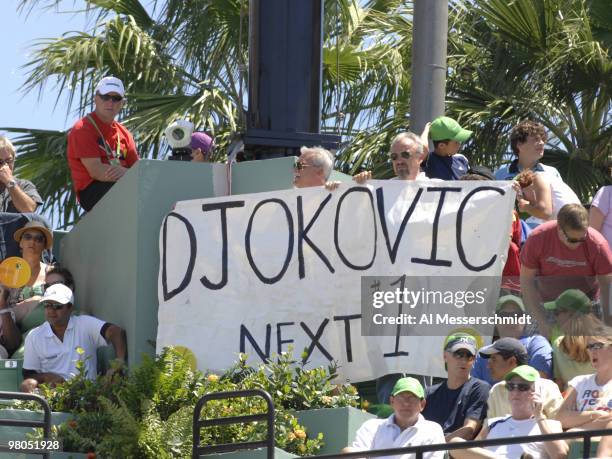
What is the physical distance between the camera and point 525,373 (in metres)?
10.4

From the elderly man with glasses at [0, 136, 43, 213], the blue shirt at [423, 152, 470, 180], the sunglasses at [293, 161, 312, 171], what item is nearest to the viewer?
the sunglasses at [293, 161, 312, 171]

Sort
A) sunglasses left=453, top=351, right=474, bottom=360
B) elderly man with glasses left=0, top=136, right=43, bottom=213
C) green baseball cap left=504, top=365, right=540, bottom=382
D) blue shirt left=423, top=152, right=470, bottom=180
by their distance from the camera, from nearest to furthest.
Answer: green baseball cap left=504, top=365, right=540, bottom=382 < sunglasses left=453, top=351, right=474, bottom=360 < blue shirt left=423, top=152, right=470, bottom=180 < elderly man with glasses left=0, top=136, right=43, bottom=213

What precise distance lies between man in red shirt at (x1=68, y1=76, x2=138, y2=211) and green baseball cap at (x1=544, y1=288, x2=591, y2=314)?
13.7 feet

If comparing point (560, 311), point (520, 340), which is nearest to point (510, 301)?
point (520, 340)

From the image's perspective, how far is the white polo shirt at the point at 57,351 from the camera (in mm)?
Result: 12539

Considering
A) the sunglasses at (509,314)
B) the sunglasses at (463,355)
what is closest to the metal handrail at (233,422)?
the sunglasses at (463,355)

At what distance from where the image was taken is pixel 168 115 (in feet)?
66.3

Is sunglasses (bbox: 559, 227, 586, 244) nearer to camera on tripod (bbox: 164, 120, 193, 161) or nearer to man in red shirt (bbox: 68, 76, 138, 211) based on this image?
camera on tripod (bbox: 164, 120, 193, 161)

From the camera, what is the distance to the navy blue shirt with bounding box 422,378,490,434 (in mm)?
10891

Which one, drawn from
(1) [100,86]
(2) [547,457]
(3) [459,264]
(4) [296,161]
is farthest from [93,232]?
(2) [547,457]

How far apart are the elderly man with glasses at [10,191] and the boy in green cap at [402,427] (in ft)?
16.2

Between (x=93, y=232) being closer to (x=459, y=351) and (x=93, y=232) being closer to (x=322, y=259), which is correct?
(x=322, y=259)

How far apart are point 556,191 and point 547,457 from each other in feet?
11.8

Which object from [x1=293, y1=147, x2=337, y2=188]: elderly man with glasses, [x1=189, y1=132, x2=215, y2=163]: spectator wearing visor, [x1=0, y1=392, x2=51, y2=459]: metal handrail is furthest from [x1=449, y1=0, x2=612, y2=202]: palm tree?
[x1=0, y1=392, x2=51, y2=459]: metal handrail
